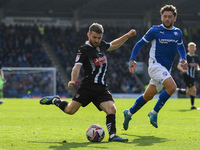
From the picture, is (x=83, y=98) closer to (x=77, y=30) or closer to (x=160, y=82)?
(x=160, y=82)

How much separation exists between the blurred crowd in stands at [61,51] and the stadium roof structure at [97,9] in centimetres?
217

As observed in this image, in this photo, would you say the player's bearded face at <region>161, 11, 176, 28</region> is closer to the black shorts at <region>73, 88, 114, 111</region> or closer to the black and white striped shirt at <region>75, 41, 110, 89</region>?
the black and white striped shirt at <region>75, 41, 110, 89</region>

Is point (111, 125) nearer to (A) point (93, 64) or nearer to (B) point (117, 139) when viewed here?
(B) point (117, 139)

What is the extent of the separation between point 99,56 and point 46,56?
23754 millimetres

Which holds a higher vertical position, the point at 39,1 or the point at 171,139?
the point at 39,1

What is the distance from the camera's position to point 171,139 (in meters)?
6.29

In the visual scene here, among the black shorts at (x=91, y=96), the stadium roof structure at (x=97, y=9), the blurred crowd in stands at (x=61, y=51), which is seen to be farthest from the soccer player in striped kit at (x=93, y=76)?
the stadium roof structure at (x=97, y=9)

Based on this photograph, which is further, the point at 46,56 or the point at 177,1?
the point at 177,1

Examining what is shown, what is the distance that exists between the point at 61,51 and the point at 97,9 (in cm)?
659

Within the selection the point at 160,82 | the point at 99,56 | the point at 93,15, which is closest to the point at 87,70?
the point at 99,56

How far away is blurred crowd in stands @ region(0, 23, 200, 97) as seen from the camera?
28.4 meters

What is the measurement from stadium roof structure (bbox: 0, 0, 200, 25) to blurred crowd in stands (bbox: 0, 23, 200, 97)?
2.17 m

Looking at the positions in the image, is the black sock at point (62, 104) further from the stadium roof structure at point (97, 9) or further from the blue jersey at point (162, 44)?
the stadium roof structure at point (97, 9)

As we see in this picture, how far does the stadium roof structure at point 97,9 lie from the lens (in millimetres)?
33094
